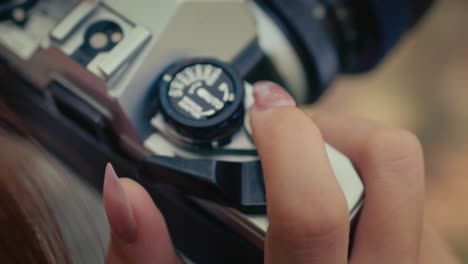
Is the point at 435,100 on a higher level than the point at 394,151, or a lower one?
lower

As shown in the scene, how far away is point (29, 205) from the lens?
286 mm

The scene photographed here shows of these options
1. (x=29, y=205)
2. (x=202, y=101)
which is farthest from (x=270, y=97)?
(x=29, y=205)

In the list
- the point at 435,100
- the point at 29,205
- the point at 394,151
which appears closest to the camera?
the point at 29,205

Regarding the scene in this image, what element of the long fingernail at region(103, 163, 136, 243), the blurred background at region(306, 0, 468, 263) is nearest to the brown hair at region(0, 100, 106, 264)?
the long fingernail at region(103, 163, 136, 243)

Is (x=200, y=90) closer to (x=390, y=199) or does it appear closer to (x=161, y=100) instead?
(x=161, y=100)

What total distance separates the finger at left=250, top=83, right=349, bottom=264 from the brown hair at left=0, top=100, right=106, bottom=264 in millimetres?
105

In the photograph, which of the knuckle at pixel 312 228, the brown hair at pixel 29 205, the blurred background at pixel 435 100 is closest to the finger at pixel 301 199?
the knuckle at pixel 312 228

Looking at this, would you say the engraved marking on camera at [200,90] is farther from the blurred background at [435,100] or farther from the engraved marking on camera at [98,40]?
the blurred background at [435,100]

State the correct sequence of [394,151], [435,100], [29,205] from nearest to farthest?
[29,205], [394,151], [435,100]

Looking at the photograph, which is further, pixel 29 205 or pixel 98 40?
pixel 98 40

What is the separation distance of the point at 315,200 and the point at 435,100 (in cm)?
62

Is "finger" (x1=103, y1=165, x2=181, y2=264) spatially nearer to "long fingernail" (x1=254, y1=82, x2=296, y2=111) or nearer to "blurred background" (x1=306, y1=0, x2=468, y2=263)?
"long fingernail" (x1=254, y1=82, x2=296, y2=111)

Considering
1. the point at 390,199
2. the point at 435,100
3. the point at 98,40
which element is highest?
the point at 98,40

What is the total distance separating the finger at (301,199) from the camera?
301mm
